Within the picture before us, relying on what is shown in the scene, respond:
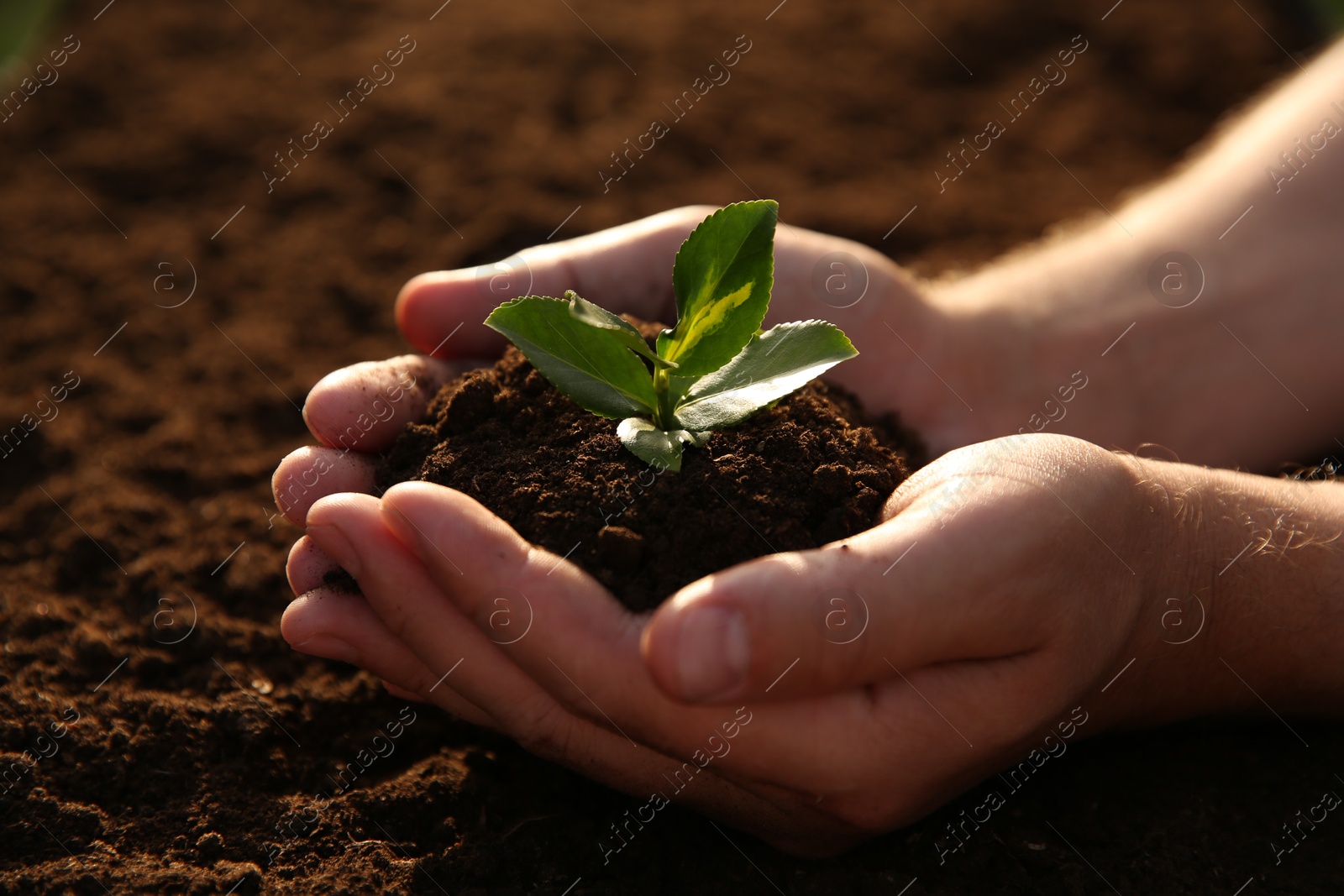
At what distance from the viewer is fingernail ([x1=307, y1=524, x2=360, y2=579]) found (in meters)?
1.54

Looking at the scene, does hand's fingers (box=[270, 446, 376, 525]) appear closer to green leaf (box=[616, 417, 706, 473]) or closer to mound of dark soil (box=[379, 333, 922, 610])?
mound of dark soil (box=[379, 333, 922, 610])

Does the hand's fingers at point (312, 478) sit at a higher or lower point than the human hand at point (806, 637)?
higher

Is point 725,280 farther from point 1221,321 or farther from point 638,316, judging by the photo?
point 1221,321

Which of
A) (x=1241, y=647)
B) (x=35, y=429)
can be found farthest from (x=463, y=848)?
(x=35, y=429)

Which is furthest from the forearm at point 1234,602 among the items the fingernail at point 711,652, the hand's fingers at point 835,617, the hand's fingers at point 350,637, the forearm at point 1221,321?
the hand's fingers at point 350,637

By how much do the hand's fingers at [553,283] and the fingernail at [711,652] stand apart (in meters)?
1.09

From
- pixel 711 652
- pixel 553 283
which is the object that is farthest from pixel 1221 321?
pixel 711 652

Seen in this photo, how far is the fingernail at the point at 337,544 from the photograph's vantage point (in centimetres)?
154

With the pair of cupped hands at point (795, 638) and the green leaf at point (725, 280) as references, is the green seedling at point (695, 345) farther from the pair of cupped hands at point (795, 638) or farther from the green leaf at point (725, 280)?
the pair of cupped hands at point (795, 638)

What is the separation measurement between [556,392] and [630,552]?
469 millimetres

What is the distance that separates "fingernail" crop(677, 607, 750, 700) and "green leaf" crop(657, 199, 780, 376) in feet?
1.90

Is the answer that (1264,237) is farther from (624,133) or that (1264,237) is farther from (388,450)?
(388,450)

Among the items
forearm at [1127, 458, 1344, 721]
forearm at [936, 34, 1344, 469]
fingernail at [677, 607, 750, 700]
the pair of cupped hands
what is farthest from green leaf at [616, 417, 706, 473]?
forearm at [936, 34, 1344, 469]

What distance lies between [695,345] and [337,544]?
71 cm
